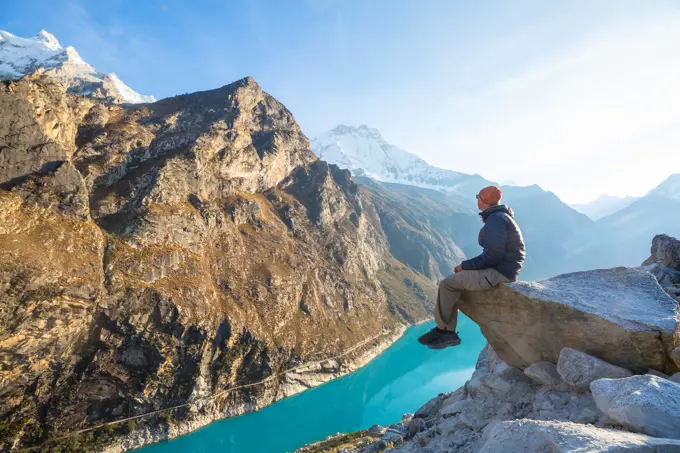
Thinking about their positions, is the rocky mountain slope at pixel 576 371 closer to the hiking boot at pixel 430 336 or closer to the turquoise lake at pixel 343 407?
the hiking boot at pixel 430 336

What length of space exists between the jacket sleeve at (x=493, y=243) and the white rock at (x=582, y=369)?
237 cm

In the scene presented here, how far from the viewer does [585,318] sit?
22.0 feet

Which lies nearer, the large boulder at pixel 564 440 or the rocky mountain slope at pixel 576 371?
the large boulder at pixel 564 440

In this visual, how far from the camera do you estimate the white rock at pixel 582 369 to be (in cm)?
606

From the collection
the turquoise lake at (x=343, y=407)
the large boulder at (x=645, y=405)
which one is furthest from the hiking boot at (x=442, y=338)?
the turquoise lake at (x=343, y=407)

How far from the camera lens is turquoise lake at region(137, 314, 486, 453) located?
4831cm

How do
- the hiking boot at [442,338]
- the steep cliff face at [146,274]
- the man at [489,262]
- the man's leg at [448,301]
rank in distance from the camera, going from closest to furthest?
1. the man at [489,262]
2. the man's leg at [448,301]
3. the hiking boot at [442,338]
4. the steep cliff face at [146,274]

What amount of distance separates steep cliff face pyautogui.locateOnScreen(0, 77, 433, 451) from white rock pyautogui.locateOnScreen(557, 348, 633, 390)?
57198 millimetres

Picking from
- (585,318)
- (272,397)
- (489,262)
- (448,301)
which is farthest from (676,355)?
(272,397)

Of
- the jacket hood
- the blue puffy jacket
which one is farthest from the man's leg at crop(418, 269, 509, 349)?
the jacket hood

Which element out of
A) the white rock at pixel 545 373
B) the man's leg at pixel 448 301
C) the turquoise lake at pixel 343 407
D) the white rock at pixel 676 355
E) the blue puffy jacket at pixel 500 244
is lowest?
the turquoise lake at pixel 343 407

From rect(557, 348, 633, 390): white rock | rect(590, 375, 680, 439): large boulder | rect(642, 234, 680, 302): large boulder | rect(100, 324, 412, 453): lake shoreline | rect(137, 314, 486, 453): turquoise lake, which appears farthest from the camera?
rect(137, 314, 486, 453): turquoise lake

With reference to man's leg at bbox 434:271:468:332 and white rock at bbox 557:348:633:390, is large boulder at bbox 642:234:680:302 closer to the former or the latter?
white rock at bbox 557:348:633:390

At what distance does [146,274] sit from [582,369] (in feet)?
210
